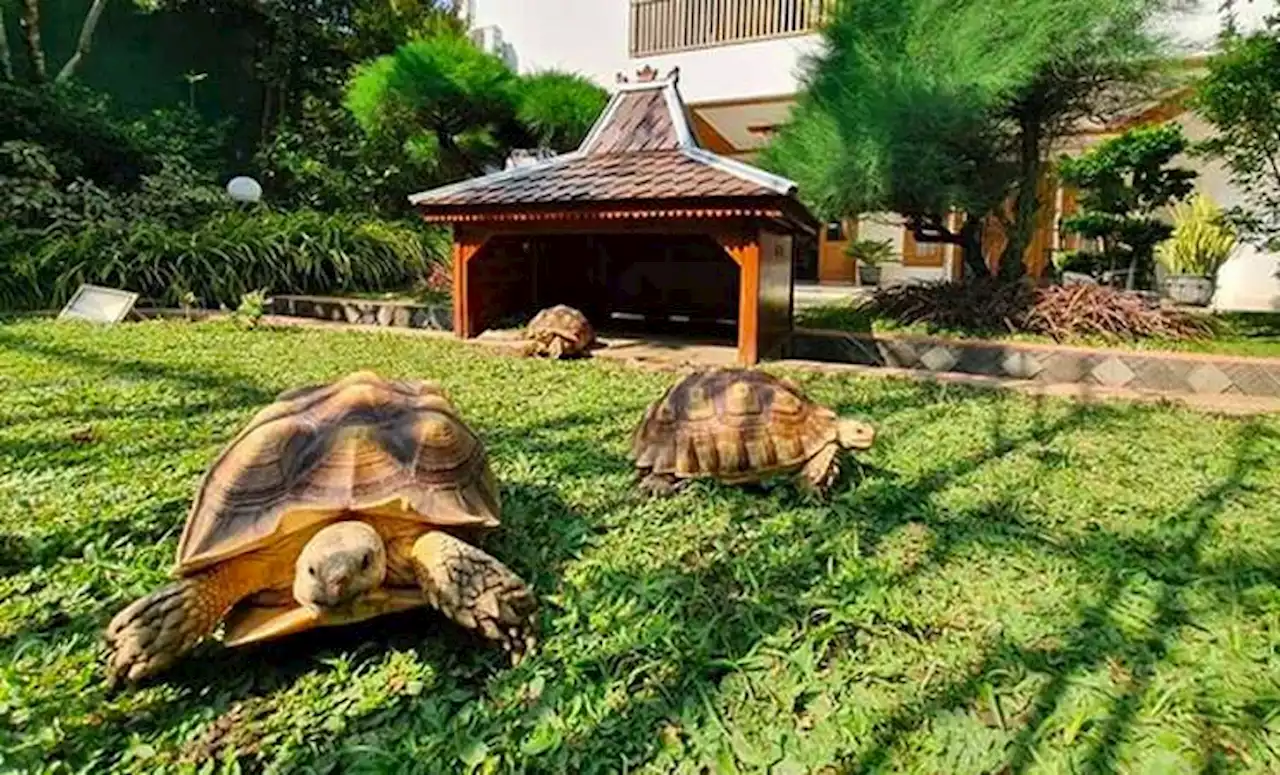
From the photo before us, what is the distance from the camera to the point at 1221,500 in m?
2.50

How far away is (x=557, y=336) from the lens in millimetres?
5348

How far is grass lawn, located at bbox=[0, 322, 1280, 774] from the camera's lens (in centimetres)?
132

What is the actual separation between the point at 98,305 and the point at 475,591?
6605mm

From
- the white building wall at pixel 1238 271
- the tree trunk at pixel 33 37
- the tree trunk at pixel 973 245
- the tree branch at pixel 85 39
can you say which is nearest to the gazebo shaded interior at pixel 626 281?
the tree trunk at pixel 973 245

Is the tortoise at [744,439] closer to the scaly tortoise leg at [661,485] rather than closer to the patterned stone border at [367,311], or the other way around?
the scaly tortoise leg at [661,485]

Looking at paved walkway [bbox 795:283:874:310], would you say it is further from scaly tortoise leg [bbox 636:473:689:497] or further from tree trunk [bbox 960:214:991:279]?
scaly tortoise leg [bbox 636:473:689:497]

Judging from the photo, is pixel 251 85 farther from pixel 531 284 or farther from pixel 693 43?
pixel 531 284

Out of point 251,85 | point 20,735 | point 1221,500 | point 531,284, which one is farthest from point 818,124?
point 251,85

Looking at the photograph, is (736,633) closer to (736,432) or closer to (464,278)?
(736,432)

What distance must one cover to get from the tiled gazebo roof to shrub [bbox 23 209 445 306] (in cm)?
266

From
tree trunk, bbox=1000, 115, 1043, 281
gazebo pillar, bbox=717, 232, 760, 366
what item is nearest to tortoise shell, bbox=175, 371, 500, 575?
gazebo pillar, bbox=717, 232, 760, 366

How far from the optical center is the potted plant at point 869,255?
1087cm

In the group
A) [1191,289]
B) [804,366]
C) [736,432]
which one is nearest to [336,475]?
[736,432]

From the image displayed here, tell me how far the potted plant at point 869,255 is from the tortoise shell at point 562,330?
21.4 feet
